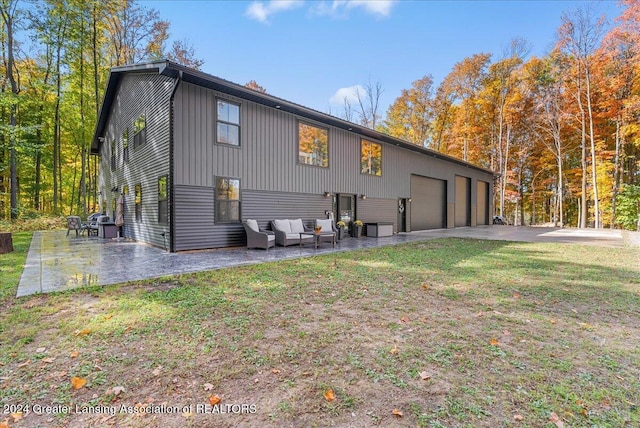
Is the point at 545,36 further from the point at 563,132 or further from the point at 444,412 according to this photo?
the point at 444,412

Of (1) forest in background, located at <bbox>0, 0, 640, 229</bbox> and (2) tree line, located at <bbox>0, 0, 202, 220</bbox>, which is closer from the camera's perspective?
(2) tree line, located at <bbox>0, 0, 202, 220</bbox>

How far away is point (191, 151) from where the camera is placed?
795 centimetres

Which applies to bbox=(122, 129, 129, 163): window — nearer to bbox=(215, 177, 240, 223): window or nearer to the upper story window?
the upper story window

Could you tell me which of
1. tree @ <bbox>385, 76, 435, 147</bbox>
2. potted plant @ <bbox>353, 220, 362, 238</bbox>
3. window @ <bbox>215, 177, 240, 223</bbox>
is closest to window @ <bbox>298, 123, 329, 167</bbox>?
potted plant @ <bbox>353, 220, 362, 238</bbox>

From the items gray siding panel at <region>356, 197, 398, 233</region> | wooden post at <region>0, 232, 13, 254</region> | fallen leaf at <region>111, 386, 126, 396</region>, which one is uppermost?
gray siding panel at <region>356, 197, 398, 233</region>

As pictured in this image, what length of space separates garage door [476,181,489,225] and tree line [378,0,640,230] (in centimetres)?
174

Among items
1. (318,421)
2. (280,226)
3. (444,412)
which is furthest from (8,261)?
(444,412)

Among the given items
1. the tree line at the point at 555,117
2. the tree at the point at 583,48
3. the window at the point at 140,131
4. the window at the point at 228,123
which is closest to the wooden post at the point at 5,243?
the window at the point at 140,131

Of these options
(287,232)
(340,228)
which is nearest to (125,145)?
(287,232)

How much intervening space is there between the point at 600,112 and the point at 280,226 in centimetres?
2118

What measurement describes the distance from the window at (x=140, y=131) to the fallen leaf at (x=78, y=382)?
901 centimetres

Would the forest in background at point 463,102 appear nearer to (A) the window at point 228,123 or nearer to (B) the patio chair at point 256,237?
(A) the window at point 228,123

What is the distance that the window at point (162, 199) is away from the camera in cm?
820

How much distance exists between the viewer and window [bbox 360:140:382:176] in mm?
13125
